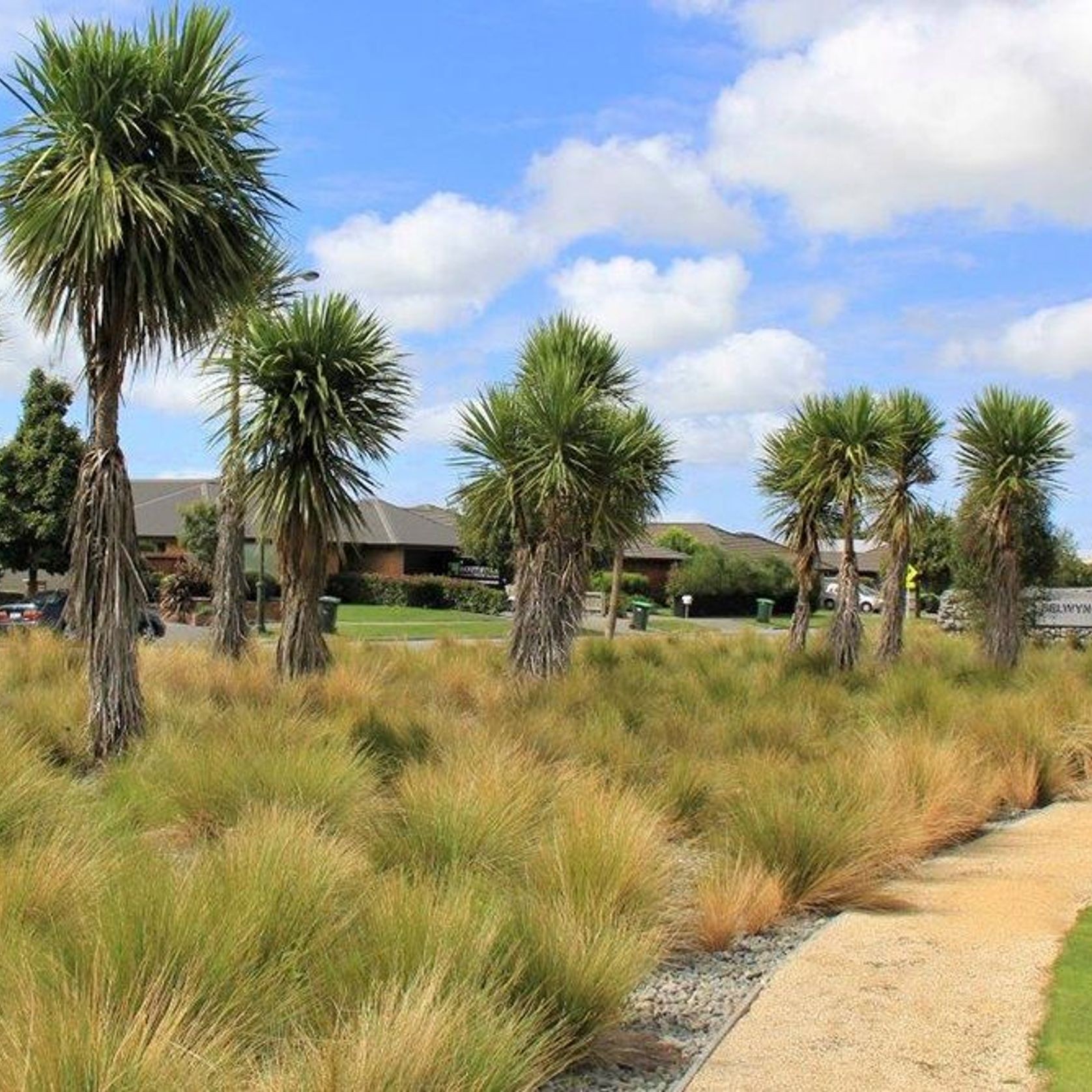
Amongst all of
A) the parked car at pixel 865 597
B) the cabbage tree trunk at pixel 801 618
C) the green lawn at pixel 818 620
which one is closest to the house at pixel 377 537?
the green lawn at pixel 818 620

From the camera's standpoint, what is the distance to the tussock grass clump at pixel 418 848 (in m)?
4.65

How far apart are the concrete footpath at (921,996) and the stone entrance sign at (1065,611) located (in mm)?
28110

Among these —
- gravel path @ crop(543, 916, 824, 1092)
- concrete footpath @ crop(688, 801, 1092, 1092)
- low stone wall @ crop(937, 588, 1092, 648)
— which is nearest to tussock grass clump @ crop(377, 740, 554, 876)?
gravel path @ crop(543, 916, 824, 1092)

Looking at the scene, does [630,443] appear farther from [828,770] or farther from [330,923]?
[330,923]

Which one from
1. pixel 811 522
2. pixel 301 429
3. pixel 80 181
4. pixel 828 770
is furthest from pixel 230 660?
pixel 811 522

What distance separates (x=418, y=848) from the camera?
26.0 feet

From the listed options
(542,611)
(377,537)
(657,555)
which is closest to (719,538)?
(657,555)

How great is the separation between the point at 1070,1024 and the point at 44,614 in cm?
2742

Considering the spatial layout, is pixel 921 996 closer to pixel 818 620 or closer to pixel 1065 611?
pixel 1065 611

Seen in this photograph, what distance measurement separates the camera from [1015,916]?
8281 millimetres

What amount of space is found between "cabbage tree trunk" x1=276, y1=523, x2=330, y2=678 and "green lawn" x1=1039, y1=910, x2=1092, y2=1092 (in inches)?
414

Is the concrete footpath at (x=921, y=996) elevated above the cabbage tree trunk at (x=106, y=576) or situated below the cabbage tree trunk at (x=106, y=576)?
below

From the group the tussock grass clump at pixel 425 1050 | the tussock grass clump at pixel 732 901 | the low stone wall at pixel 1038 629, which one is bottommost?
the tussock grass clump at pixel 732 901

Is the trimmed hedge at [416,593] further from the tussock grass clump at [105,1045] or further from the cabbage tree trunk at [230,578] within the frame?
the tussock grass clump at [105,1045]
